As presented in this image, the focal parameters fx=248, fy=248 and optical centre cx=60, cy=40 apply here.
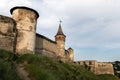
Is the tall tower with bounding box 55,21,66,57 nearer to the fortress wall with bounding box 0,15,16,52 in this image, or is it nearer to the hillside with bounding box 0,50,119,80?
the fortress wall with bounding box 0,15,16,52

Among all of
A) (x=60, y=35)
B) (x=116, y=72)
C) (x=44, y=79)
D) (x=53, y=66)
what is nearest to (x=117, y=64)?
(x=116, y=72)

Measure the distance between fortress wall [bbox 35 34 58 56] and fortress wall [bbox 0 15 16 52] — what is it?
7.92 meters

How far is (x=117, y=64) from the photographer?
56.8 m

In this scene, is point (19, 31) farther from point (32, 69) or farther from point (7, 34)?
point (32, 69)

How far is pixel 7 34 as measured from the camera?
105 feet

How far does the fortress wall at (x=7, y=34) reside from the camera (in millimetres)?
31672

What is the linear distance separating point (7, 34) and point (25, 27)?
2848mm

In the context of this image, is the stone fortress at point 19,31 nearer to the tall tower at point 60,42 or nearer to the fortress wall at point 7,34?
the fortress wall at point 7,34

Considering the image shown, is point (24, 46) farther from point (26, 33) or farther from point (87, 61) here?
point (87, 61)

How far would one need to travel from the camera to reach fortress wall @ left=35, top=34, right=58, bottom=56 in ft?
132

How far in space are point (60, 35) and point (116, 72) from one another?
52.8ft

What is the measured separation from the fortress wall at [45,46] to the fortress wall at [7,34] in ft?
26.0

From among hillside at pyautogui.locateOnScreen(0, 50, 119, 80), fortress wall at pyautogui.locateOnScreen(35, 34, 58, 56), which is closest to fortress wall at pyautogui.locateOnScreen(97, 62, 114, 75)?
fortress wall at pyautogui.locateOnScreen(35, 34, 58, 56)

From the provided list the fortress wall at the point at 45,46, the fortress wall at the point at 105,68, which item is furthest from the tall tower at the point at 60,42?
the fortress wall at the point at 105,68
